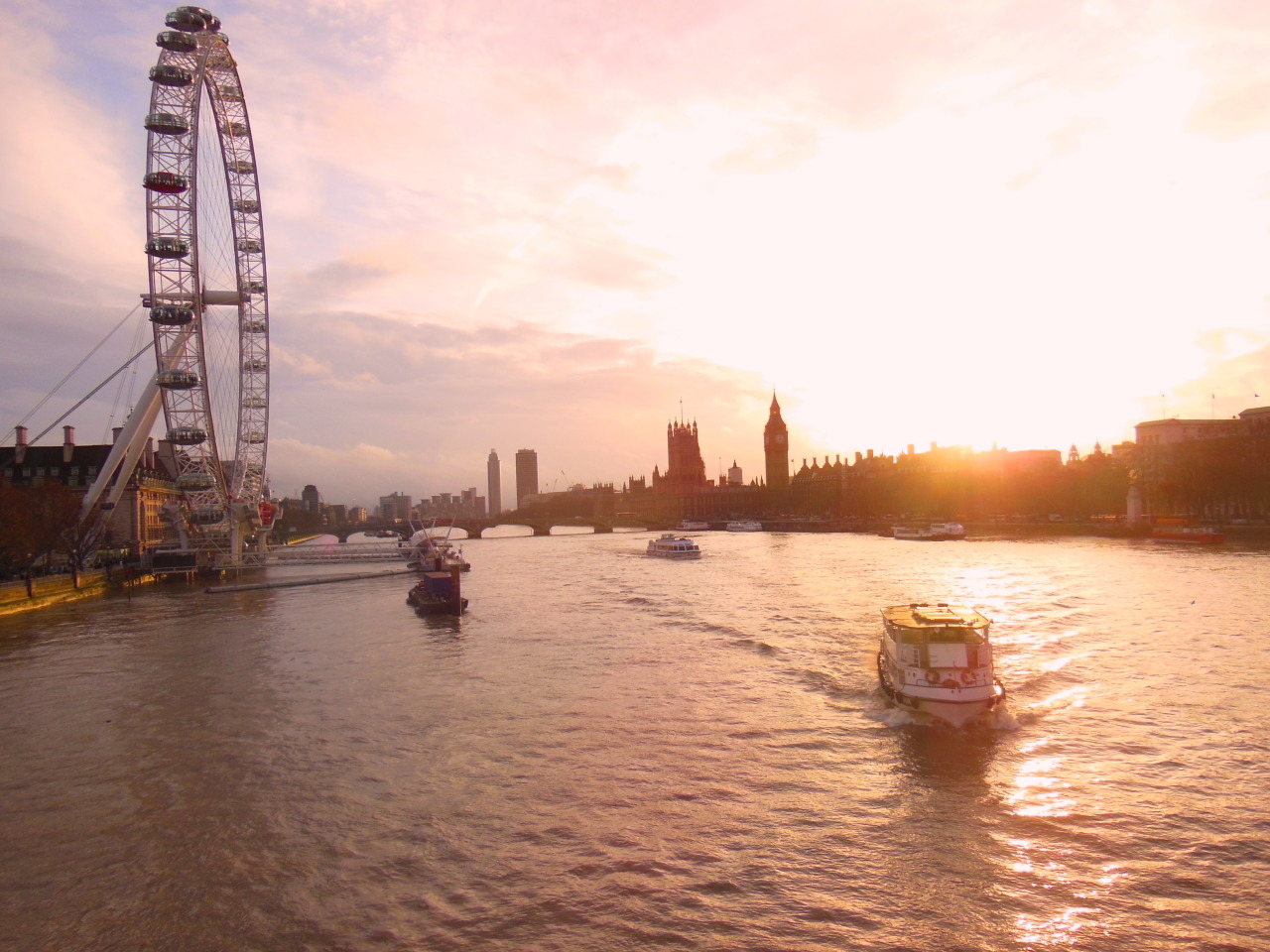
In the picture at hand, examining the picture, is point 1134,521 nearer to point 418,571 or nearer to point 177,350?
point 418,571

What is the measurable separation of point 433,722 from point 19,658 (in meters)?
23.7

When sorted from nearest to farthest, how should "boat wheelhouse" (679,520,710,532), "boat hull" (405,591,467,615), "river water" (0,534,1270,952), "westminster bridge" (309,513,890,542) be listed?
"river water" (0,534,1270,952)
"boat hull" (405,591,467,615)
"westminster bridge" (309,513,890,542)
"boat wheelhouse" (679,520,710,532)

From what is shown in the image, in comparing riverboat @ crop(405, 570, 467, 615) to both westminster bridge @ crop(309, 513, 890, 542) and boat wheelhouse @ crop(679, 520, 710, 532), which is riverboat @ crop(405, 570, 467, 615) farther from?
boat wheelhouse @ crop(679, 520, 710, 532)

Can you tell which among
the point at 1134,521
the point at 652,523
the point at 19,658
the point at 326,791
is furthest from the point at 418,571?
the point at 652,523

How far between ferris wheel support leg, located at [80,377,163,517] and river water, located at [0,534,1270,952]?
4476cm

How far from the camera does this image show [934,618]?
2311 cm

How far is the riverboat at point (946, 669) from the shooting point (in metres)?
21.1

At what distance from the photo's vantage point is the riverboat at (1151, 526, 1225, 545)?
74188mm

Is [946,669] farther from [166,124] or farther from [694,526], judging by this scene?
[694,526]

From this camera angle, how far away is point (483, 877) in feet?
44.8

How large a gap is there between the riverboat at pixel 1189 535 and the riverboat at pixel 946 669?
213ft

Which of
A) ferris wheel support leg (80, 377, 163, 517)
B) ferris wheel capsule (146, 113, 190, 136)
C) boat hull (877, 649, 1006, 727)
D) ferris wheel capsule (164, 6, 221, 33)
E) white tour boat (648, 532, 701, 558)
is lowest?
boat hull (877, 649, 1006, 727)

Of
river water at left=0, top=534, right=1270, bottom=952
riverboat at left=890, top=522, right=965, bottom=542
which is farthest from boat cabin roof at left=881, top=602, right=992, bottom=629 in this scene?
riverboat at left=890, top=522, right=965, bottom=542

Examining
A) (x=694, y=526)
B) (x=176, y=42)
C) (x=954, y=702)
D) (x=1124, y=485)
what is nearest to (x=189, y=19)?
(x=176, y=42)
